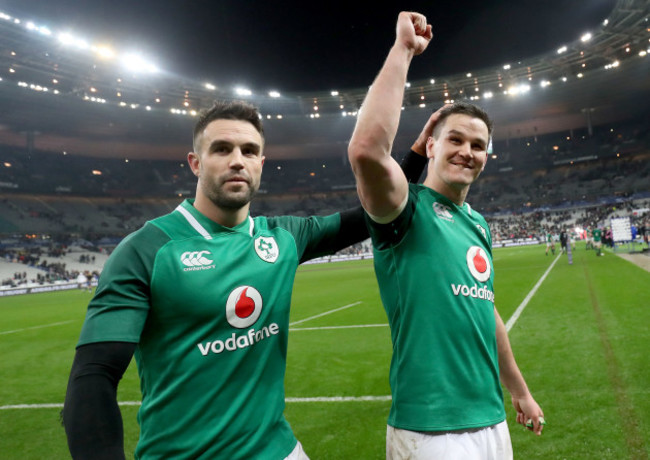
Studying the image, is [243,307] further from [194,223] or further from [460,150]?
[460,150]

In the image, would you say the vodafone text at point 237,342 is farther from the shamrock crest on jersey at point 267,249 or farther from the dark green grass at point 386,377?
the dark green grass at point 386,377

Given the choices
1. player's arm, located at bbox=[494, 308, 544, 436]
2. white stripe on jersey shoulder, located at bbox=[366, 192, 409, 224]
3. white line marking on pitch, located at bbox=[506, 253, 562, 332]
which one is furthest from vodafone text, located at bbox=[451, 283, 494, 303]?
white line marking on pitch, located at bbox=[506, 253, 562, 332]

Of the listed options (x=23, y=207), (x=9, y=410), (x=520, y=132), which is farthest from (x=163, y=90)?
(x=520, y=132)

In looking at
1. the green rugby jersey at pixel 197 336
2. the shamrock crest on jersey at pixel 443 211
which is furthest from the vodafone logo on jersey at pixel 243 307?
the shamrock crest on jersey at pixel 443 211

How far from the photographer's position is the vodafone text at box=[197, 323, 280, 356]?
1.79 metres

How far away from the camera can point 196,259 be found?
188 cm

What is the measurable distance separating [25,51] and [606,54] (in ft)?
154

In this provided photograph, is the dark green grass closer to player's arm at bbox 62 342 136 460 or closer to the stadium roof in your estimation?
player's arm at bbox 62 342 136 460

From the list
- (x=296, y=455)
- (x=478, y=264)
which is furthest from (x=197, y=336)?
(x=478, y=264)

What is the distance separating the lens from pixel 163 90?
39.4 metres

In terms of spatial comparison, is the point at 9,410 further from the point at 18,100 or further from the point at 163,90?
the point at 18,100

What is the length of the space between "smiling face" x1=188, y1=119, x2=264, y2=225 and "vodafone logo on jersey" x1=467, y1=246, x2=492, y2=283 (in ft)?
3.87

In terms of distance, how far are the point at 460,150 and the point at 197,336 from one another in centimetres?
157

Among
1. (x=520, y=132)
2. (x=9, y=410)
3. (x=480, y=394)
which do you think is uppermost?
(x=520, y=132)
